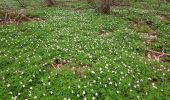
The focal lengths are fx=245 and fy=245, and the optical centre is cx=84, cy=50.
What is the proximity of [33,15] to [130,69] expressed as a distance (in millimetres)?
14031

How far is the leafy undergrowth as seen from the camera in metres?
10.6

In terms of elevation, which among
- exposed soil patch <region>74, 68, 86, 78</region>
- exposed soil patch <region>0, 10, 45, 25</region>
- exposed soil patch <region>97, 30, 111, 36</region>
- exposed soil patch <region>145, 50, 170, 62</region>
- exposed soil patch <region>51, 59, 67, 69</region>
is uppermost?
exposed soil patch <region>0, 10, 45, 25</region>

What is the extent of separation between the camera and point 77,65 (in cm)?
1247

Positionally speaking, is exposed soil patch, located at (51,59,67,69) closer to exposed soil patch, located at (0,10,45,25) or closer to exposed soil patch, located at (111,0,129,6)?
exposed soil patch, located at (0,10,45,25)

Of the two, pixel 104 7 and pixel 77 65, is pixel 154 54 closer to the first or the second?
pixel 77 65

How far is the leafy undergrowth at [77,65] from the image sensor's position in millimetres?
10562

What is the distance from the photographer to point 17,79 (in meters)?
11.3

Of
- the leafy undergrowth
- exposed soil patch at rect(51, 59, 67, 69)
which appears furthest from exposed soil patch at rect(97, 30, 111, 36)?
exposed soil patch at rect(51, 59, 67, 69)

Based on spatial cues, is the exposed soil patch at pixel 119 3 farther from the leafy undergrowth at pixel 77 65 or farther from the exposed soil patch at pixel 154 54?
the exposed soil patch at pixel 154 54

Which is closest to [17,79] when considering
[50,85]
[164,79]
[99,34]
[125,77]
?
[50,85]

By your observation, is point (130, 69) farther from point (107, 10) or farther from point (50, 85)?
point (107, 10)

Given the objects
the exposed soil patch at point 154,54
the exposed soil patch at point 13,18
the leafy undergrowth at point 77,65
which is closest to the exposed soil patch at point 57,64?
the leafy undergrowth at point 77,65

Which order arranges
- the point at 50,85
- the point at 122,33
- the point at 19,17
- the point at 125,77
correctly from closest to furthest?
the point at 50,85 → the point at 125,77 → the point at 122,33 → the point at 19,17

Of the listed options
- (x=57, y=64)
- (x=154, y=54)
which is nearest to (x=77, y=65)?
(x=57, y=64)
